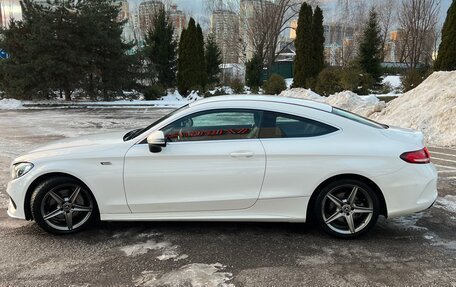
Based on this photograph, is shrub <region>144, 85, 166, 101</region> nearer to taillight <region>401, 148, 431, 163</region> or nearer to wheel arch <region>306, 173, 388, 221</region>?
wheel arch <region>306, 173, 388, 221</region>

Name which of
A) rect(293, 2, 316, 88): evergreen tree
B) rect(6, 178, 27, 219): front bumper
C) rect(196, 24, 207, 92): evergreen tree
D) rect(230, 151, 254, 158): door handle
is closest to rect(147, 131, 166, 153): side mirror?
rect(230, 151, 254, 158): door handle

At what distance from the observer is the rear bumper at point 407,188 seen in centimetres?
428

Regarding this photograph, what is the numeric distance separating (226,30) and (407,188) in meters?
43.2

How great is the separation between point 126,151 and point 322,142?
2060 mm

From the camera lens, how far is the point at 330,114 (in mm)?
4551

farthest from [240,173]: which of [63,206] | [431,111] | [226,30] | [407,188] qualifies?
[226,30]

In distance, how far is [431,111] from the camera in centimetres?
1138

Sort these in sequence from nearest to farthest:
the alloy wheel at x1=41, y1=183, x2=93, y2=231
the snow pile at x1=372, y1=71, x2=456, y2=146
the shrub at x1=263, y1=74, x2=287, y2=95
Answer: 1. the alloy wheel at x1=41, y1=183, x2=93, y2=231
2. the snow pile at x1=372, y1=71, x2=456, y2=146
3. the shrub at x1=263, y1=74, x2=287, y2=95

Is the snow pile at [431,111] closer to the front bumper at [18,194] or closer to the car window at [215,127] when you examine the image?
the car window at [215,127]

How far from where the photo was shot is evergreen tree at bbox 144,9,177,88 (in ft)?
99.4

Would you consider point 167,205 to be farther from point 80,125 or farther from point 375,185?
point 80,125

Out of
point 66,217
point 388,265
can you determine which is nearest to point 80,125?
point 66,217

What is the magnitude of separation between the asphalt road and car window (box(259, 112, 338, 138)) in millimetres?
1136

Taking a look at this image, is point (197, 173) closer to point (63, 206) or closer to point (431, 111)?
point (63, 206)
